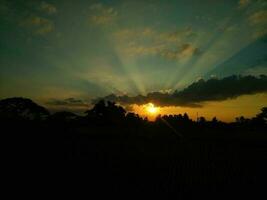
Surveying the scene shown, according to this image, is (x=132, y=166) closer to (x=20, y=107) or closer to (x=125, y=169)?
(x=125, y=169)

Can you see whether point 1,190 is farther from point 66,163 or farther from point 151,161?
point 151,161

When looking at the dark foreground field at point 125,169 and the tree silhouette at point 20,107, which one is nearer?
the dark foreground field at point 125,169

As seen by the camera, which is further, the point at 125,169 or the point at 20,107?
the point at 20,107

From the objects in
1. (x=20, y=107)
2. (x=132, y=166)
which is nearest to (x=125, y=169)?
(x=132, y=166)

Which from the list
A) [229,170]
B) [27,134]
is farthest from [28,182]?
[229,170]

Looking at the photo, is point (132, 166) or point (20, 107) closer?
point (132, 166)

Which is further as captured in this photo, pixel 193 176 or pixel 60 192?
pixel 193 176

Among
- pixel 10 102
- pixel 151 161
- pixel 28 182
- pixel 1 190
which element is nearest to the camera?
pixel 1 190

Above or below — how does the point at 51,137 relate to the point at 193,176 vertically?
above

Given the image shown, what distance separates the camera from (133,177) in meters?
10.9

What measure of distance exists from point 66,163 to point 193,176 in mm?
5021

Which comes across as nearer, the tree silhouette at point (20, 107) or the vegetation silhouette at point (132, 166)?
the vegetation silhouette at point (132, 166)

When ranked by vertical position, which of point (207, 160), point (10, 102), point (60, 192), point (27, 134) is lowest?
point (60, 192)

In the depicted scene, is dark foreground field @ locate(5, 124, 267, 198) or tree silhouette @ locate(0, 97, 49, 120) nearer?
dark foreground field @ locate(5, 124, 267, 198)
